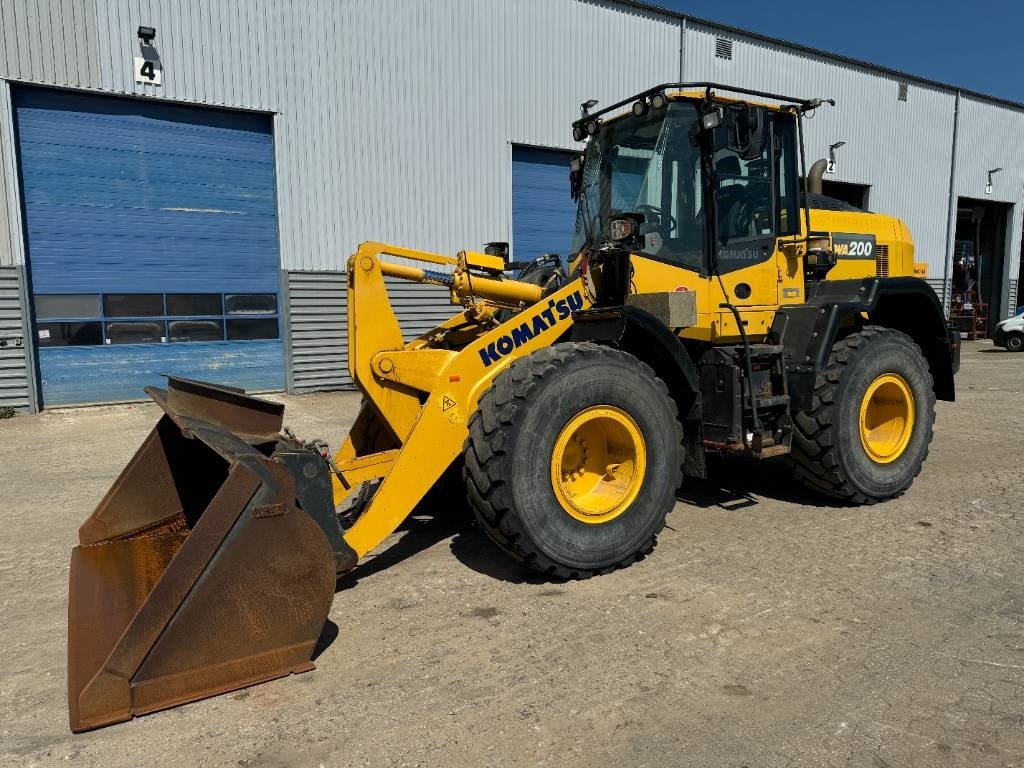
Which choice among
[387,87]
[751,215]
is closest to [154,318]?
[387,87]

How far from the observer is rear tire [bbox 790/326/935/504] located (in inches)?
202

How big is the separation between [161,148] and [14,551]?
8.12m

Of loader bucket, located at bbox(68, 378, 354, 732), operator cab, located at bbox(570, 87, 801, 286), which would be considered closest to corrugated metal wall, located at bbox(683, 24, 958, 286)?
operator cab, located at bbox(570, 87, 801, 286)

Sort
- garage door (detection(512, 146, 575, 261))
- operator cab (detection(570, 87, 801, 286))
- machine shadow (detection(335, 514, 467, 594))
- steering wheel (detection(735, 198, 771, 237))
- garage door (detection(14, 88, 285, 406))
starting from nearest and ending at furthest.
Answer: machine shadow (detection(335, 514, 467, 594)) < operator cab (detection(570, 87, 801, 286)) < steering wheel (detection(735, 198, 771, 237)) < garage door (detection(14, 88, 285, 406)) < garage door (detection(512, 146, 575, 261))

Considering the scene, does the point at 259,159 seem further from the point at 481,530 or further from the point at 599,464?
the point at 599,464

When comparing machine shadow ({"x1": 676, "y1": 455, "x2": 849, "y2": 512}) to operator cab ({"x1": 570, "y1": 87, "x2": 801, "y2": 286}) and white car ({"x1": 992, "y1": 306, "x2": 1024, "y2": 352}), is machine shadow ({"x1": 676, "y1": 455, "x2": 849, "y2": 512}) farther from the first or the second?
white car ({"x1": 992, "y1": 306, "x2": 1024, "y2": 352})

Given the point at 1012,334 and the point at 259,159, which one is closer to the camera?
the point at 259,159

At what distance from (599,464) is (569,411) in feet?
2.05

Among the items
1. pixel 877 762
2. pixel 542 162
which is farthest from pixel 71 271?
pixel 877 762

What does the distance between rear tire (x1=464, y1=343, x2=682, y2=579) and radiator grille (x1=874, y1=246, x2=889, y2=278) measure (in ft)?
10.7

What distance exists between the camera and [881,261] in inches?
249

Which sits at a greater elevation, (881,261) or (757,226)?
(757,226)

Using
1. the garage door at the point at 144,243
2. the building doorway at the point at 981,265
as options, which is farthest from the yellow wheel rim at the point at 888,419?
the building doorway at the point at 981,265

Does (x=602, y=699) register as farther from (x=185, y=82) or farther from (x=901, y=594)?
(x=185, y=82)
